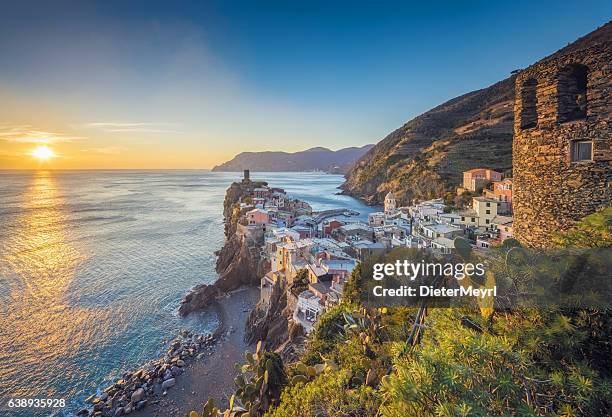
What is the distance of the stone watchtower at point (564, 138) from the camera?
12.9 ft

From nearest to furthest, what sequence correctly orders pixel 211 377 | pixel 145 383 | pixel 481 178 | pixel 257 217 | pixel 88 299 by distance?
pixel 145 383 → pixel 211 377 → pixel 88 299 → pixel 257 217 → pixel 481 178

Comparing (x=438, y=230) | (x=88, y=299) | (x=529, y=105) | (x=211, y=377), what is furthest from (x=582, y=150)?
(x=88, y=299)

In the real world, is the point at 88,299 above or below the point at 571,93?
below

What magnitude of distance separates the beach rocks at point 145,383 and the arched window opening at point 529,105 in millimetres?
16287

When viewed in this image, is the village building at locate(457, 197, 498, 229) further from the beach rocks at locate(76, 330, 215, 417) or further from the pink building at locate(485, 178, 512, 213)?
the beach rocks at locate(76, 330, 215, 417)

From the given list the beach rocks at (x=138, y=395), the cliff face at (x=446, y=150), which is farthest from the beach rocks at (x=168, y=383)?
the cliff face at (x=446, y=150)

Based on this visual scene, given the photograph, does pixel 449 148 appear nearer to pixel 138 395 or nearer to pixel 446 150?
pixel 446 150

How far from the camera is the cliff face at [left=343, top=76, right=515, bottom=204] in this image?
53250 mm

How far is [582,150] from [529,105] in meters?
1.12

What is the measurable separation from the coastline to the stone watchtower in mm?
14038

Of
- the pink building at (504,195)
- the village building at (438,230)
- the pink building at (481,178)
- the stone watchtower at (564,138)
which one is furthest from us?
the pink building at (481,178)

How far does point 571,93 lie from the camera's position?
429 centimetres

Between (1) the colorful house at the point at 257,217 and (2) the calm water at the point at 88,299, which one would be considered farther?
(1) the colorful house at the point at 257,217

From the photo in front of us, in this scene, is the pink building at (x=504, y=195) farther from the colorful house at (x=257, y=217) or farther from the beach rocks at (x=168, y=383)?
the beach rocks at (x=168, y=383)
